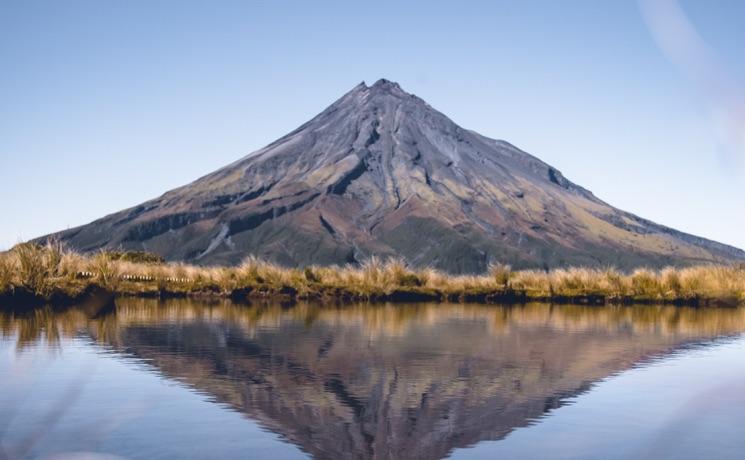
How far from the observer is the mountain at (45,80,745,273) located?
167875mm

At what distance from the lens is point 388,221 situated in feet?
593

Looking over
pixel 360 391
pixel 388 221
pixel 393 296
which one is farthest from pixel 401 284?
pixel 388 221

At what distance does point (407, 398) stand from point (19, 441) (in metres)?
4.01

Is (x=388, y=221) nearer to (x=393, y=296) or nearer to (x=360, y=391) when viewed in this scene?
(x=393, y=296)

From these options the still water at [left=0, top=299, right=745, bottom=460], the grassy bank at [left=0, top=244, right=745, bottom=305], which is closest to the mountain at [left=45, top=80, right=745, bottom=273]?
the grassy bank at [left=0, top=244, right=745, bottom=305]

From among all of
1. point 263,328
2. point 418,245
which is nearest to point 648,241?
point 418,245

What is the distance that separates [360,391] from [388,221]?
171 m

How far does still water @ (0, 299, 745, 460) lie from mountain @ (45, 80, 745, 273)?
144700mm

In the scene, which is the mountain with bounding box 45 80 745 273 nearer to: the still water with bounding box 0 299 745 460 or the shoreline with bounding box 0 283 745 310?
the shoreline with bounding box 0 283 745 310

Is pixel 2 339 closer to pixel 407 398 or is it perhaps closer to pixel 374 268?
pixel 407 398

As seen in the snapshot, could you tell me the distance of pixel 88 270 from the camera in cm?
2612

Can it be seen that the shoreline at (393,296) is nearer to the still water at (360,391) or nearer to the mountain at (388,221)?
the still water at (360,391)

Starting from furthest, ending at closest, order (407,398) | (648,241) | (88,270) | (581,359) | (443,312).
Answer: (648,241), (88,270), (443,312), (581,359), (407,398)

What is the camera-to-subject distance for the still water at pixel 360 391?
290 inches
